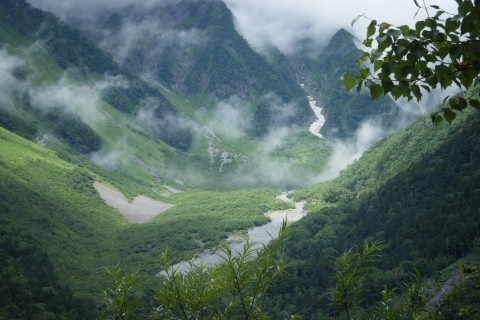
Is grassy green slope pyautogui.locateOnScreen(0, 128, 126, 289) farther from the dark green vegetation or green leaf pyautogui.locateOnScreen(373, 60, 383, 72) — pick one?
green leaf pyautogui.locateOnScreen(373, 60, 383, 72)

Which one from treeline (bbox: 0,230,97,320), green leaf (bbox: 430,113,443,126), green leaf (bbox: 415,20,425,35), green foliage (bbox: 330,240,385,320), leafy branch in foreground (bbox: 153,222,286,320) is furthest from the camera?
treeline (bbox: 0,230,97,320)

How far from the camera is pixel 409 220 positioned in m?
128

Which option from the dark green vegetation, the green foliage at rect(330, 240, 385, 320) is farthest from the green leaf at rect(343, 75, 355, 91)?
the dark green vegetation

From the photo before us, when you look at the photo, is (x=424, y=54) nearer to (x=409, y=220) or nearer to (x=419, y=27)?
(x=419, y=27)

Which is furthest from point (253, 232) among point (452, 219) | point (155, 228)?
point (452, 219)

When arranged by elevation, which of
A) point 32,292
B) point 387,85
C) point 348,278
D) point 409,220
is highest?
point 32,292

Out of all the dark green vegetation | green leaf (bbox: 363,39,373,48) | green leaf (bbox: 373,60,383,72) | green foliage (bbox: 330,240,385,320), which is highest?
the dark green vegetation

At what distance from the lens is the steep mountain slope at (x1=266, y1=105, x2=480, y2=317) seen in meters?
102

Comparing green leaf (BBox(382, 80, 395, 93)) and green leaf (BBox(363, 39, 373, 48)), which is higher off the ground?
green leaf (BBox(363, 39, 373, 48))

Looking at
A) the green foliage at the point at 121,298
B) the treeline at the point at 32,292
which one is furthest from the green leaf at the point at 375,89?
the treeline at the point at 32,292

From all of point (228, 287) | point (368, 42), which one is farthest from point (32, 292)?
point (368, 42)

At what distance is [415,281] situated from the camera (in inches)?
337

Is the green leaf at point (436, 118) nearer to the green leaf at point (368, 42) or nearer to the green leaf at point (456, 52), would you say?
the green leaf at point (456, 52)

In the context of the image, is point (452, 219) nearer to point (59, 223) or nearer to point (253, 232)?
point (253, 232)
